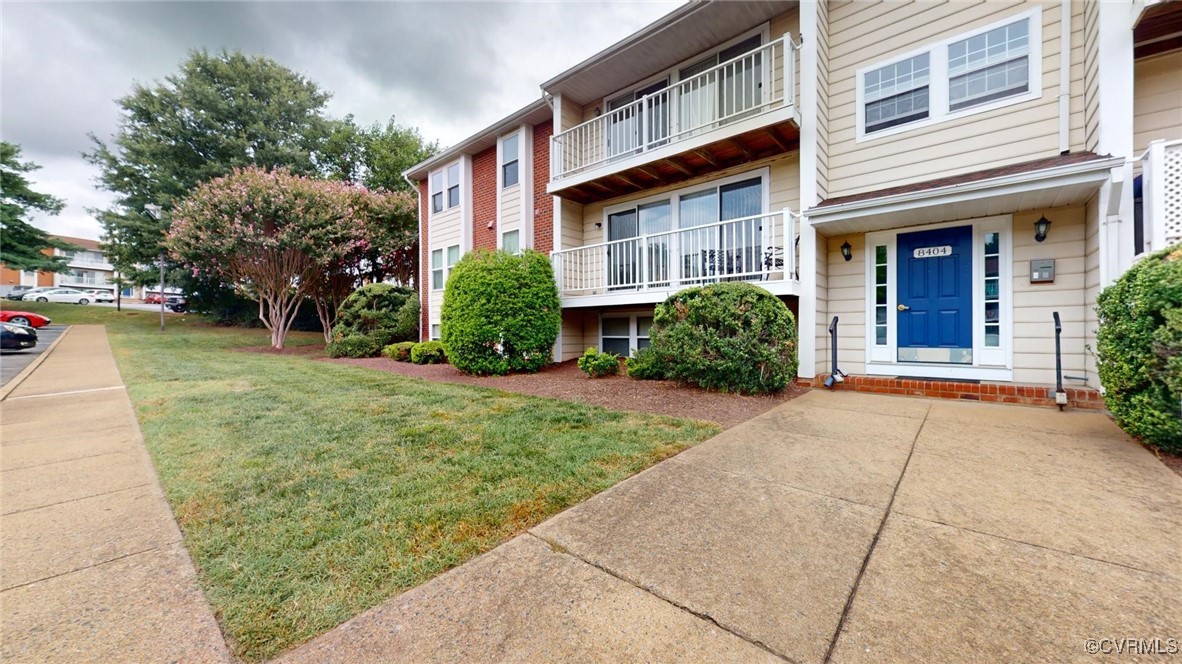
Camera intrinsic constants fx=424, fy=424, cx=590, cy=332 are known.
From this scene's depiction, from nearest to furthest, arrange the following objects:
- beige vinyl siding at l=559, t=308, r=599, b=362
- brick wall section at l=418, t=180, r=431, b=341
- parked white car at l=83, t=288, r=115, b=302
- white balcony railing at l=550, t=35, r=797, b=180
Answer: white balcony railing at l=550, t=35, r=797, b=180 < beige vinyl siding at l=559, t=308, r=599, b=362 < brick wall section at l=418, t=180, r=431, b=341 < parked white car at l=83, t=288, r=115, b=302

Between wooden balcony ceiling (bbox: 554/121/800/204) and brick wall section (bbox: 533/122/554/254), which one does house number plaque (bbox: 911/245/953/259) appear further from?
brick wall section (bbox: 533/122/554/254)

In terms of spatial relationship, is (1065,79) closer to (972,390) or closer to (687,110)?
(972,390)

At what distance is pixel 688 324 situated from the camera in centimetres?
609

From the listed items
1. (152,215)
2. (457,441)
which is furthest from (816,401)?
(152,215)

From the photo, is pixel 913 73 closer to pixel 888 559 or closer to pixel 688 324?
pixel 688 324

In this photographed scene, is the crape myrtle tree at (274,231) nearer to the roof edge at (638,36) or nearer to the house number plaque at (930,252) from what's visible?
the roof edge at (638,36)

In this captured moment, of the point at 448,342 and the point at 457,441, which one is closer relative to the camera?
the point at 457,441

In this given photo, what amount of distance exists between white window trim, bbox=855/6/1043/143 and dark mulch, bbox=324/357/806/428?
14.5 feet

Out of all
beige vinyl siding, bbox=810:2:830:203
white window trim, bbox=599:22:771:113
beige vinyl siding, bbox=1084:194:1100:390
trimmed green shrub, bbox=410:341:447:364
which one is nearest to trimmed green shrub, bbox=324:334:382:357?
trimmed green shrub, bbox=410:341:447:364

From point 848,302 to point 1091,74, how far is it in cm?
370

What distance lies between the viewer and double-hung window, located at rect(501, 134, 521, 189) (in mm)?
11562

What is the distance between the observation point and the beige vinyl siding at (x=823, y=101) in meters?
6.80

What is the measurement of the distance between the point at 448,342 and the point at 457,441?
16.0ft

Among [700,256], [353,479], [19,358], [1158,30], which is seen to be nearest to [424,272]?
[700,256]
